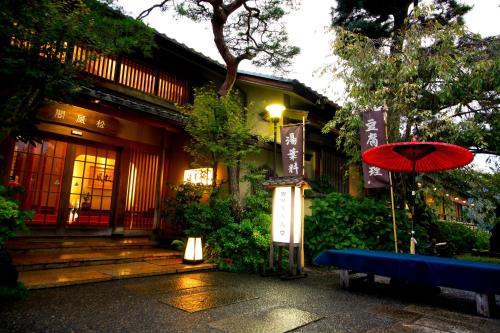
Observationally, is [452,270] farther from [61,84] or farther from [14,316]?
[61,84]

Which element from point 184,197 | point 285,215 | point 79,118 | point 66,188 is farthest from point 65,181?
point 285,215

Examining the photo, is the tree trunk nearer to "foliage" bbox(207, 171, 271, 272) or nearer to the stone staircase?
"foliage" bbox(207, 171, 271, 272)

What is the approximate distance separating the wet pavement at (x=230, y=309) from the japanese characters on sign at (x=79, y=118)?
5.40 metres

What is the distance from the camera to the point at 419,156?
6348 mm

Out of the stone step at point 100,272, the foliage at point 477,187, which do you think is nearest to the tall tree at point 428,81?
the foliage at point 477,187

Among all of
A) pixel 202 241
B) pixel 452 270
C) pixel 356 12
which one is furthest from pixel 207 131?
pixel 356 12

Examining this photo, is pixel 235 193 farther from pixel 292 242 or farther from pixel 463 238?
pixel 463 238

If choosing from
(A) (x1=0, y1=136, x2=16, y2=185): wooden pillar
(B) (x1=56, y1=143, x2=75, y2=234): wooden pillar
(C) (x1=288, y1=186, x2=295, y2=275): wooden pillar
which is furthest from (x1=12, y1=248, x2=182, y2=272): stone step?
(C) (x1=288, y1=186, x2=295, y2=275): wooden pillar

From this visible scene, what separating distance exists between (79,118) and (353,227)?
29.1 feet

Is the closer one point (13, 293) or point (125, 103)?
point (13, 293)

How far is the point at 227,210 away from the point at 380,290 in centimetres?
424

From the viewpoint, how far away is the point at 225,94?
9758 millimetres

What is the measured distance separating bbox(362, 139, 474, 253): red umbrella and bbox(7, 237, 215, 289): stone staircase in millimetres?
4792

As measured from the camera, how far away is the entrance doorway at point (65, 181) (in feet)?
27.9
